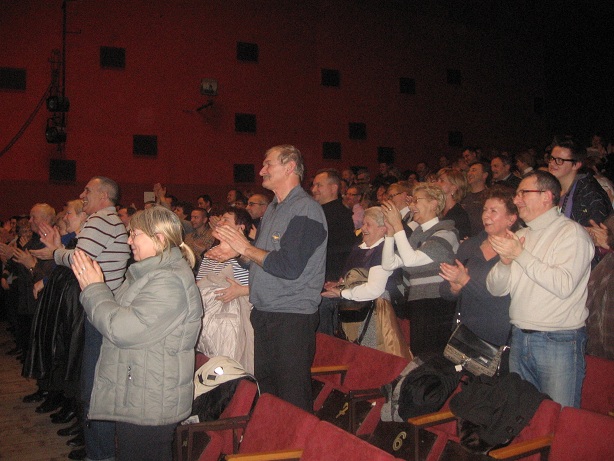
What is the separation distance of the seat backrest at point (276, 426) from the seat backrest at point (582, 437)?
3.30ft

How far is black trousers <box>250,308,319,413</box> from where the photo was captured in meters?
3.08

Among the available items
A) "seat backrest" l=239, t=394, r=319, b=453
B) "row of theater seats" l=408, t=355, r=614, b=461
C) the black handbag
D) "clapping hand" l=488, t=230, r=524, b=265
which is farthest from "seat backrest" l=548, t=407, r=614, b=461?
"seat backrest" l=239, t=394, r=319, b=453

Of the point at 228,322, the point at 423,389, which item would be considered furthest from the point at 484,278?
the point at 228,322

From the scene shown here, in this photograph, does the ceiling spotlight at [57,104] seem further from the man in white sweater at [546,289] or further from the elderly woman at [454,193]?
the man in white sweater at [546,289]

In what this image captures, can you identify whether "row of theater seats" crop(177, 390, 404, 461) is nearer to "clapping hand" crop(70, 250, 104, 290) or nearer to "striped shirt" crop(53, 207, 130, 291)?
"clapping hand" crop(70, 250, 104, 290)

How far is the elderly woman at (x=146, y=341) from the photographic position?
95.0 inches

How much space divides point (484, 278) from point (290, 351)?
1.08 meters

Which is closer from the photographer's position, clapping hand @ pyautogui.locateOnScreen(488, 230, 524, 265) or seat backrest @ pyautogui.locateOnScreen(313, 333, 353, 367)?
clapping hand @ pyautogui.locateOnScreen(488, 230, 524, 265)

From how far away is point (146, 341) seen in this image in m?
2.41

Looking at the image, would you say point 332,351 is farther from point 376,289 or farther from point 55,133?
point 55,133

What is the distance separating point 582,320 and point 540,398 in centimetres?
51

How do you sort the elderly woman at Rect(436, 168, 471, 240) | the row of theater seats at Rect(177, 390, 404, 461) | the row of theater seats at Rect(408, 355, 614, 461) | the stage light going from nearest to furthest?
1. the row of theater seats at Rect(177, 390, 404, 461)
2. the row of theater seats at Rect(408, 355, 614, 461)
3. the elderly woman at Rect(436, 168, 471, 240)
4. the stage light

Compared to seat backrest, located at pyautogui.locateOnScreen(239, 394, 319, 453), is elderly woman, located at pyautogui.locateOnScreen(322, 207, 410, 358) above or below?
above

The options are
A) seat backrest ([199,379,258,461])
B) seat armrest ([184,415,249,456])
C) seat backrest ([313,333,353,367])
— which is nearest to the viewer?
seat armrest ([184,415,249,456])
